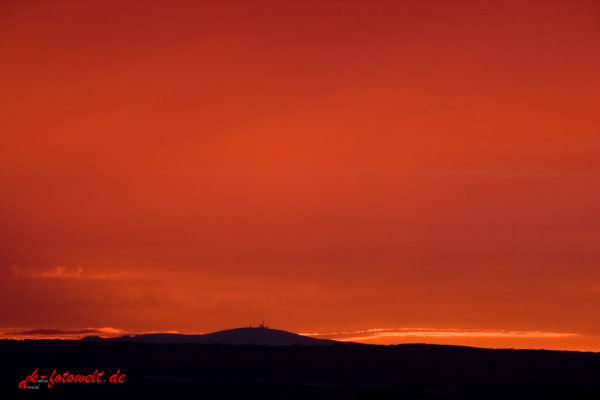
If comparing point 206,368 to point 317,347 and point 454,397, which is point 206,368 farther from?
point 454,397

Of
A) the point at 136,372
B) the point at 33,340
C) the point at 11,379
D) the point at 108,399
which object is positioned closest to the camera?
the point at 108,399

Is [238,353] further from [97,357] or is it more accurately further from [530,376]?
[530,376]

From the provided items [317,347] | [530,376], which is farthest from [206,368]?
[530,376]

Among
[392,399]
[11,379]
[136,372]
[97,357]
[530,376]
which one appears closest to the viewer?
[392,399]

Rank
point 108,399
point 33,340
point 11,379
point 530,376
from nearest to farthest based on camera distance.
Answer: point 108,399
point 11,379
point 530,376
point 33,340

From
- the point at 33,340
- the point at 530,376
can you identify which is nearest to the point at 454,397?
the point at 530,376

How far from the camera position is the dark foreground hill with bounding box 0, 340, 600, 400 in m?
74.8

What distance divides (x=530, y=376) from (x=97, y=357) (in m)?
53.4

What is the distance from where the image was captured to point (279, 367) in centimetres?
9150

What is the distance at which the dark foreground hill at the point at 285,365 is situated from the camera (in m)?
74.8

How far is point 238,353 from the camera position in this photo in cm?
9594

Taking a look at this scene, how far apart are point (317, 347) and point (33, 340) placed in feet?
132

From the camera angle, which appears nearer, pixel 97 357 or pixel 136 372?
pixel 136 372

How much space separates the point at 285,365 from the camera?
9194 centimetres
